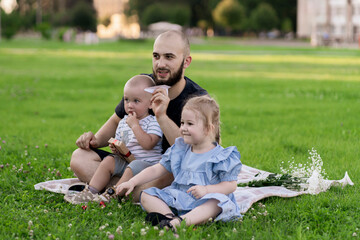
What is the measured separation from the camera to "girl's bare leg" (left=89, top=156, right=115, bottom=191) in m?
5.16

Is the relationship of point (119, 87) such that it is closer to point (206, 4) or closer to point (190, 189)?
point (190, 189)

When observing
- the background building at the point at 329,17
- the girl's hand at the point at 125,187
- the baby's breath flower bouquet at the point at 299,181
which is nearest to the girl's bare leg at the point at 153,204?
the girl's hand at the point at 125,187

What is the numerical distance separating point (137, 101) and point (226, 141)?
11.2ft

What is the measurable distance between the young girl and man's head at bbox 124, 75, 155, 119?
56 centimetres

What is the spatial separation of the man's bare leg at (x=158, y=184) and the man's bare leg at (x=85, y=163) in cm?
66

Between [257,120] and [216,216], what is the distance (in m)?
5.95

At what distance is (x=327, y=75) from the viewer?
19266mm

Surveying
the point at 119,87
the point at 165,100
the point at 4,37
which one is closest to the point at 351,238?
the point at 165,100

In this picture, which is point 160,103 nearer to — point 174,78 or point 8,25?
point 174,78

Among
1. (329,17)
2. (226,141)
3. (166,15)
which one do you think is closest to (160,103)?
(226,141)

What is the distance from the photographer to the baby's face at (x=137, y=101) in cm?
500

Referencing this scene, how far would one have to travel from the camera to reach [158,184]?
4953mm

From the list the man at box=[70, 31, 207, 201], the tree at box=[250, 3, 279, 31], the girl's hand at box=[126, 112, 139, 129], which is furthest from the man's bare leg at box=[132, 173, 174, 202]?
the tree at box=[250, 3, 279, 31]

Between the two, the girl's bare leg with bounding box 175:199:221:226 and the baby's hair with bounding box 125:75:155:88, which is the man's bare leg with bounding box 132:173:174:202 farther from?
the baby's hair with bounding box 125:75:155:88
